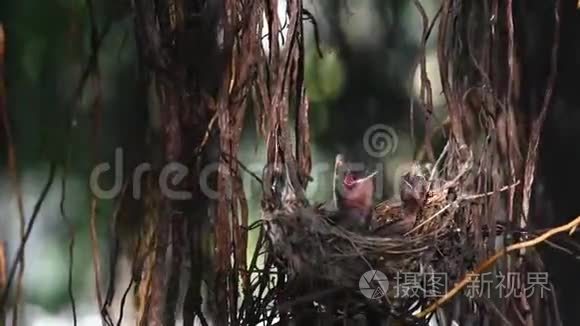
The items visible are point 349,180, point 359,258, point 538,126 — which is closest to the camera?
point 359,258

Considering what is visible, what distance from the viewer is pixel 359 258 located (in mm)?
1308

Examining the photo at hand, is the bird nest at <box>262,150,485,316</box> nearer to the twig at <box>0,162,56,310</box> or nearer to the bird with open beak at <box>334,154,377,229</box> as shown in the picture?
the bird with open beak at <box>334,154,377,229</box>

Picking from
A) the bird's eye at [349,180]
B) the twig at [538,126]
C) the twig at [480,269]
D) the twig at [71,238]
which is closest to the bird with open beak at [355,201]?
the bird's eye at [349,180]

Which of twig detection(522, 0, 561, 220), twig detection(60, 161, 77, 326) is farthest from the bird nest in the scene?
twig detection(60, 161, 77, 326)

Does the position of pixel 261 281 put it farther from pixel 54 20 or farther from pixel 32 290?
pixel 54 20

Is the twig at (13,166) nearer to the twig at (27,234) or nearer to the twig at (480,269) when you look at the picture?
the twig at (27,234)

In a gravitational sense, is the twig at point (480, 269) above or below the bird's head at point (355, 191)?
below

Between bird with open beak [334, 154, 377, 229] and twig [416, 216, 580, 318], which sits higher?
bird with open beak [334, 154, 377, 229]

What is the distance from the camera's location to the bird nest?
4.25 ft

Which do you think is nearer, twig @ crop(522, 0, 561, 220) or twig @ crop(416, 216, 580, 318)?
twig @ crop(416, 216, 580, 318)

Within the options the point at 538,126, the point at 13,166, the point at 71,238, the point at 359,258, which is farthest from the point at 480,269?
the point at 13,166

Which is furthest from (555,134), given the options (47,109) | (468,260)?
(47,109)

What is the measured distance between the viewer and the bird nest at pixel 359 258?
1.30 meters

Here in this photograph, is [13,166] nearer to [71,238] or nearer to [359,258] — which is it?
[71,238]
